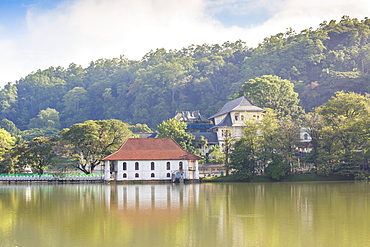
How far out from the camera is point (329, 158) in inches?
2023

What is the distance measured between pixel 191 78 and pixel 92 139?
2862 inches

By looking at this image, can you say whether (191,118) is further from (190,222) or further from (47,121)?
(190,222)

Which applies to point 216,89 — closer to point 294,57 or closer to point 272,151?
point 294,57

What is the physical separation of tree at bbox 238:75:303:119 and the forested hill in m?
12.8

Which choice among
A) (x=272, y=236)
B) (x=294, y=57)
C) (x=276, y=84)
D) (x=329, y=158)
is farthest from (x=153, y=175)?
(x=294, y=57)

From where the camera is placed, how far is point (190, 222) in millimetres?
20984

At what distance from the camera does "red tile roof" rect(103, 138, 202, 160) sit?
183 feet

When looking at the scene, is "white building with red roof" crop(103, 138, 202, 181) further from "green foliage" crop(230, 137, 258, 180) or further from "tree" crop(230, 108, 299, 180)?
"tree" crop(230, 108, 299, 180)

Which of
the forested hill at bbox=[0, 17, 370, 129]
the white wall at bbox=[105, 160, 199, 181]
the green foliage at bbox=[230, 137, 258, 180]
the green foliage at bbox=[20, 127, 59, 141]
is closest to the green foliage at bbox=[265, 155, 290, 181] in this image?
the green foliage at bbox=[230, 137, 258, 180]

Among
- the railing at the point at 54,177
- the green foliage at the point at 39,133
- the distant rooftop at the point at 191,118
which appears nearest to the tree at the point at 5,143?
the railing at the point at 54,177

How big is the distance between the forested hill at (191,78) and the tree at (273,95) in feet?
42.0

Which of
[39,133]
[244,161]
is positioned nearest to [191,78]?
[39,133]

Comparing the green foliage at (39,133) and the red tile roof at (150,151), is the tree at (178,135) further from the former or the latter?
the green foliage at (39,133)

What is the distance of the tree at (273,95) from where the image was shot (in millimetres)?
78875
